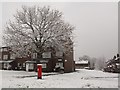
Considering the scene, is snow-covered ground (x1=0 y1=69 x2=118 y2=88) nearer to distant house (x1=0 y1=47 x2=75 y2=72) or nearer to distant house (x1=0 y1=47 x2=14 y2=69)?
distant house (x1=0 y1=47 x2=75 y2=72)

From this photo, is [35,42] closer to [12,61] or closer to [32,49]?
[32,49]

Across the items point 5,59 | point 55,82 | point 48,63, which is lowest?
point 48,63

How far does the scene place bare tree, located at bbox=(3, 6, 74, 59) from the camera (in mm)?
38406

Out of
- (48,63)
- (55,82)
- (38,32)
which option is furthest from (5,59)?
(55,82)

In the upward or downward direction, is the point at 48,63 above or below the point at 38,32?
below

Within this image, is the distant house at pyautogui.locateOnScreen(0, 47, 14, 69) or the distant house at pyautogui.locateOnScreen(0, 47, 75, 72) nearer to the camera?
the distant house at pyautogui.locateOnScreen(0, 47, 75, 72)

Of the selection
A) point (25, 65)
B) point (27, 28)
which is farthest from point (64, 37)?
point (25, 65)

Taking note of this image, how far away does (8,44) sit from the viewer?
3941 cm

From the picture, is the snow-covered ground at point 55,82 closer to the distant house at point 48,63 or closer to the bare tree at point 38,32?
the bare tree at point 38,32

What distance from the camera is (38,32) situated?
39344 millimetres

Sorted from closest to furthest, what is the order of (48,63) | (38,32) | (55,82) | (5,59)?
(55,82)
(38,32)
(48,63)
(5,59)

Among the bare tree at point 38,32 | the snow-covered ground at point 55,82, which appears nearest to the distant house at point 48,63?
the bare tree at point 38,32

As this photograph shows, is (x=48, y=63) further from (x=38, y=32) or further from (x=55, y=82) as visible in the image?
(x=55, y=82)

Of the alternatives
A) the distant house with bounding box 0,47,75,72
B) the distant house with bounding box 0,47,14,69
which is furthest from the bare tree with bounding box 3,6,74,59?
the distant house with bounding box 0,47,14,69
